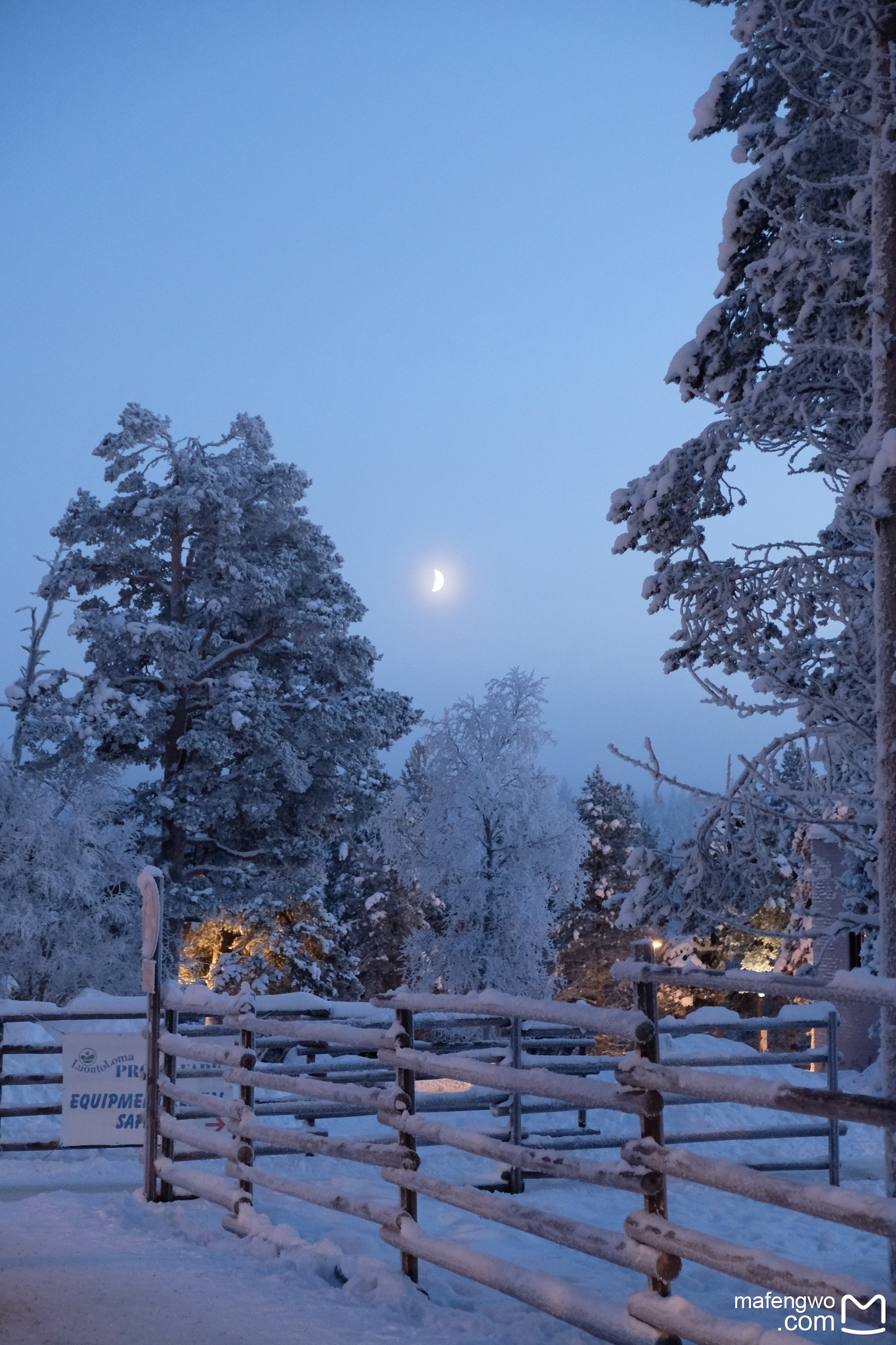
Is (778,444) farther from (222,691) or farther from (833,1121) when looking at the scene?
(222,691)

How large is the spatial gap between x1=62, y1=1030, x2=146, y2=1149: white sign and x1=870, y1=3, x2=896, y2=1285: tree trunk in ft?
20.4

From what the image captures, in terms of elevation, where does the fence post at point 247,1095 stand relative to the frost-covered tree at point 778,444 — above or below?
below

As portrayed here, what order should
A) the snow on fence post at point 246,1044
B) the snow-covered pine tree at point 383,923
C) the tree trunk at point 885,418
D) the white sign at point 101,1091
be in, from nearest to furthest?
the snow on fence post at point 246,1044 → the tree trunk at point 885,418 → the white sign at point 101,1091 → the snow-covered pine tree at point 383,923

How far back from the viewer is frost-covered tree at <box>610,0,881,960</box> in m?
9.57

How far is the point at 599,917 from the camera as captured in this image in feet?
144

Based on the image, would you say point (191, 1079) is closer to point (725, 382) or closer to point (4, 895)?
point (725, 382)

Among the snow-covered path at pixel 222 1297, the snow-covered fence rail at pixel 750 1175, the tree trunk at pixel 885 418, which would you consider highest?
the tree trunk at pixel 885 418

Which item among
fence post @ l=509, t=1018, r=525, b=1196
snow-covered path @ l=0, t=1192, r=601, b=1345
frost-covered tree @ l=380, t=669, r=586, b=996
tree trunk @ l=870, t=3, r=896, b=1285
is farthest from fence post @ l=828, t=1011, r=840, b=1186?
frost-covered tree @ l=380, t=669, r=586, b=996

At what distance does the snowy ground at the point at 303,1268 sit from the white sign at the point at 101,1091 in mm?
493

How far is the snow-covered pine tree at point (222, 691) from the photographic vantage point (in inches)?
1118

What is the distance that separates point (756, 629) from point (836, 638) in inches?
50.5

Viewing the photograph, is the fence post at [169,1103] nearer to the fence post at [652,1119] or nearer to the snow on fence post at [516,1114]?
the snow on fence post at [516,1114]

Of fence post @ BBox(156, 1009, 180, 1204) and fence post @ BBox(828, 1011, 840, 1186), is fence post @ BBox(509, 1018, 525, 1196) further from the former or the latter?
fence post @ BBox(156, 1009, 180, 1204)

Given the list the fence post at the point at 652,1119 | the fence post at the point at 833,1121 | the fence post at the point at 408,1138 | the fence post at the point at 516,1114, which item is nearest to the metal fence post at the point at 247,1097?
the fence post at the point at 408,1138
